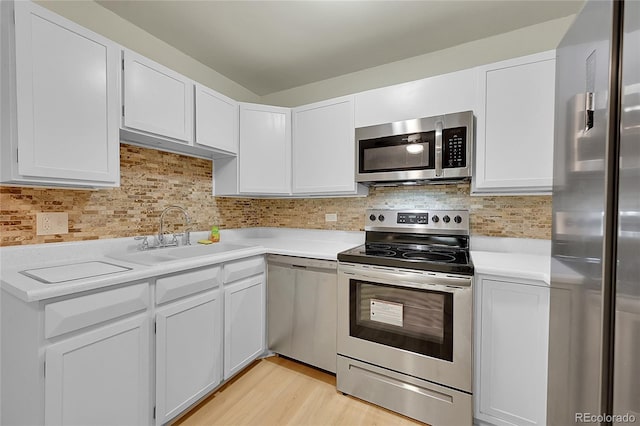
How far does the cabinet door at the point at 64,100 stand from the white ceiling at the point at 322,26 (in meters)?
0.61

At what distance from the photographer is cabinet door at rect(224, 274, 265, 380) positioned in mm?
1817

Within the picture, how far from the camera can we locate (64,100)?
4.26 ft

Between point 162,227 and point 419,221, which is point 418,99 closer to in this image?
point 419,221

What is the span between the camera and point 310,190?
2363 millimetres

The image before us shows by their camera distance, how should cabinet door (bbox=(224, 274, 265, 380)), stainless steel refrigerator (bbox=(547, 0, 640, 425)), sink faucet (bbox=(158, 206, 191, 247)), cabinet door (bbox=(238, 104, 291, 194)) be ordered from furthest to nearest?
cabinet door (bbox=(238, 104, 291, 194)) < sink faucet (bbox=(158, 206, 191, 247)) < cabinet door (bbox=(224, 274, 265, 380)) < stainless steel refrigerator (bbox=(547, 0, 640, 425))

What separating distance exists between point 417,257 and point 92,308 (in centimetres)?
171

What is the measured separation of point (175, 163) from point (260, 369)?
1803mm

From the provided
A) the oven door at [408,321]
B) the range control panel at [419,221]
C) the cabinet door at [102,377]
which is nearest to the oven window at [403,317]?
the oven door at [408,321]

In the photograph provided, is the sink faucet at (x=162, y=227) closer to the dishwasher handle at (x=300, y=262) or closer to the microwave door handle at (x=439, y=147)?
the dishwasher handle at (x=300, y=262)

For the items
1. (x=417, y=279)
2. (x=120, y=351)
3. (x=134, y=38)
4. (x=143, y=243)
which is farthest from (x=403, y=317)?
(x=134, y=38)

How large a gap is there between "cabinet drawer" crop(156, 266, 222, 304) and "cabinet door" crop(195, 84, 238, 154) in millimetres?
991

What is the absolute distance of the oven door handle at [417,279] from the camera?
1443 mm

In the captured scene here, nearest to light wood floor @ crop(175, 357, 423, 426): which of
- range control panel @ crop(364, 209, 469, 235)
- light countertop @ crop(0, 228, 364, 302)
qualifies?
light countertop @ crop(0, 228, 364, 302)

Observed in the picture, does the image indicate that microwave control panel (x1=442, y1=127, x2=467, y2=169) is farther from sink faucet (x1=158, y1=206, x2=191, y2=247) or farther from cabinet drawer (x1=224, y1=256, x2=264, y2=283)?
sink faucet (x1=158, y1=206, x2=191, y2=247)
